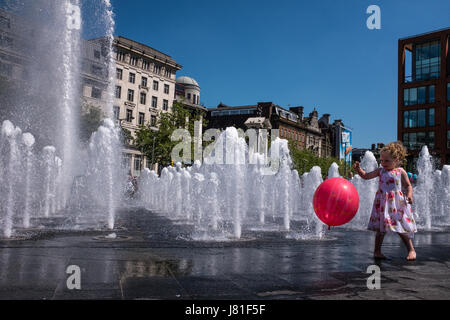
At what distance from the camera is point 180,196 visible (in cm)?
1936

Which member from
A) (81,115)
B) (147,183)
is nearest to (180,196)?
(147,183)

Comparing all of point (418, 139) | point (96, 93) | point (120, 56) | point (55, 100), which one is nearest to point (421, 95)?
point (418, 139)

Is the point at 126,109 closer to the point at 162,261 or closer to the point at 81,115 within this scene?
the point at 81,115

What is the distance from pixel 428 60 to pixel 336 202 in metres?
52.6

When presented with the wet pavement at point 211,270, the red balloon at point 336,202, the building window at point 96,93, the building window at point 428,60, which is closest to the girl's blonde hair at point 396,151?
the red balloon at point 336,202

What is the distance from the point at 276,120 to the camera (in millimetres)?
75188

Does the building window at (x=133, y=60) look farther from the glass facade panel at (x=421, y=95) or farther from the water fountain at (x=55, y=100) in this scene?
the glass facade panel at (x=421, y=95)

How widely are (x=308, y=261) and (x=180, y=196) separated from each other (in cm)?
1396

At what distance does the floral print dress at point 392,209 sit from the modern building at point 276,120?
63537 millimetres

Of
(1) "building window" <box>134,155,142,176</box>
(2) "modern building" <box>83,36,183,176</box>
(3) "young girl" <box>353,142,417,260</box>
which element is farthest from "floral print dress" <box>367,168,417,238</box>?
(1) "building window" <box>134,155,142,176</box>

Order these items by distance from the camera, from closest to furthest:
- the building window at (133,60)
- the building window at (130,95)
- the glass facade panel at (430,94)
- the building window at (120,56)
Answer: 1. the glass facade panel at (430,94)
2. the building window at (120,56)
3. the building window at (133,60)
4. the building window at (130,95)

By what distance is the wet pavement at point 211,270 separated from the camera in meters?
3.79

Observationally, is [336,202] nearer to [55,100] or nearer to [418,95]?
[55,100]

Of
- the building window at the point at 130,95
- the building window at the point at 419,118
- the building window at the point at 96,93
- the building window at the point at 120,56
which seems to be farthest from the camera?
the building window at the point at 130,95
